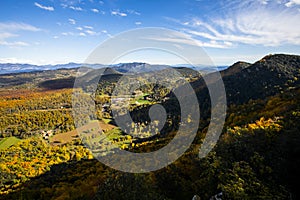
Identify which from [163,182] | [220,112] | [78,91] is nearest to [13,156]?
[78,91]

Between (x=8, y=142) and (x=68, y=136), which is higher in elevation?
(x=68, y=136)

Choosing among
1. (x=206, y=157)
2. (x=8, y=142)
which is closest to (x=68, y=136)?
(x=8, y=142)

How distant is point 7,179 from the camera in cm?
A: 5091

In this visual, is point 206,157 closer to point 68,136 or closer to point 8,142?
point 68,136

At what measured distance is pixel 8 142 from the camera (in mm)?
84312

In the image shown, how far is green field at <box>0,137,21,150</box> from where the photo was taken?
265ft

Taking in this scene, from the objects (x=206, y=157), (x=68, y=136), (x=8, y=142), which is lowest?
(x=8, y=142)

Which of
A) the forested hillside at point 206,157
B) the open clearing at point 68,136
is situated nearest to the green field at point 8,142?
the forested hillside at point 206,157

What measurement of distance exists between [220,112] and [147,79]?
89.1 m

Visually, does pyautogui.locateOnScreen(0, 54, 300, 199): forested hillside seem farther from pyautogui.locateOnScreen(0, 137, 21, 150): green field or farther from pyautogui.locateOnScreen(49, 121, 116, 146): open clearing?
pyautogui.locateOnScreen(49, 121, 116, 146): open clearing

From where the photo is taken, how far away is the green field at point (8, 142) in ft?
265

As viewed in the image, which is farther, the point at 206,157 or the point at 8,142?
the point at 8,142

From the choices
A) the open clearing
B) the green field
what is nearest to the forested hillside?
the green field

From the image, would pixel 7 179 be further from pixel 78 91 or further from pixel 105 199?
pixel 78 91
